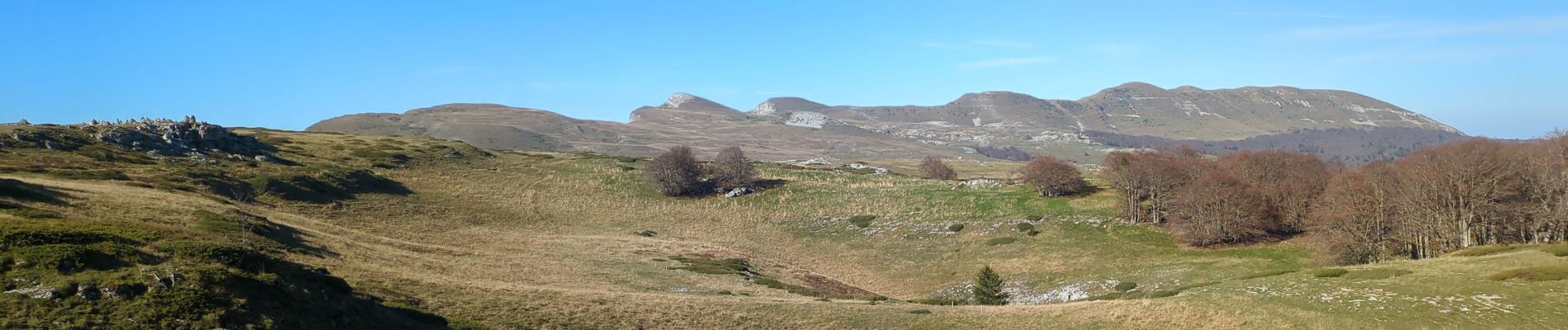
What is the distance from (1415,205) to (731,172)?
2655 inches

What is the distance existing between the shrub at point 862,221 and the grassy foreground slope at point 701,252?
0.92 m

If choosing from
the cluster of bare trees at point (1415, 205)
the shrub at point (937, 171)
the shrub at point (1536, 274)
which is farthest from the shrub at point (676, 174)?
the shrub at point (1536, 274)

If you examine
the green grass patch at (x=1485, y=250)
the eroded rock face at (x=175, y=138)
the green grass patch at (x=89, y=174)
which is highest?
the eroded rock face at (x=175, y=138)

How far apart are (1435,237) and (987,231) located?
30.8 m

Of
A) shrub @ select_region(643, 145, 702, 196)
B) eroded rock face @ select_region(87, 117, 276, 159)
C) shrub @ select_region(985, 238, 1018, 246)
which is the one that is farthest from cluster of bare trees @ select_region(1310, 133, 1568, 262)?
eroded rock face @ select_region(87, 117, 276, 159)

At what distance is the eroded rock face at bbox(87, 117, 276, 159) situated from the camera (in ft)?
251

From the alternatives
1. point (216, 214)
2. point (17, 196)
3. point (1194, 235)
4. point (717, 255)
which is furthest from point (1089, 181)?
point (17, 196)

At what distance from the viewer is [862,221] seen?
77.0 m

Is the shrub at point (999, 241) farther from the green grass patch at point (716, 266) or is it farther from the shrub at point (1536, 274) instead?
the shrub at point (1536, 274)

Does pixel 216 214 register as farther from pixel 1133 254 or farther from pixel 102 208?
pixel 1133 254

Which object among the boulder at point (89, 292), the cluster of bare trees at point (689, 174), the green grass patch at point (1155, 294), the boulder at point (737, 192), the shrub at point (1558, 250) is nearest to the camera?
the boulder at point (89, 292)

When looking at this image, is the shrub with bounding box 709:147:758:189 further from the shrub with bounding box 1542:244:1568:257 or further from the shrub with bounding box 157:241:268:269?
the shrub with bounding box 1542:244:1568:257

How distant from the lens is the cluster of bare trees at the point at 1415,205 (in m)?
42.8

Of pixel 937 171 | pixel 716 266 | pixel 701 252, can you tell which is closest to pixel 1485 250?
pixel 716 266
